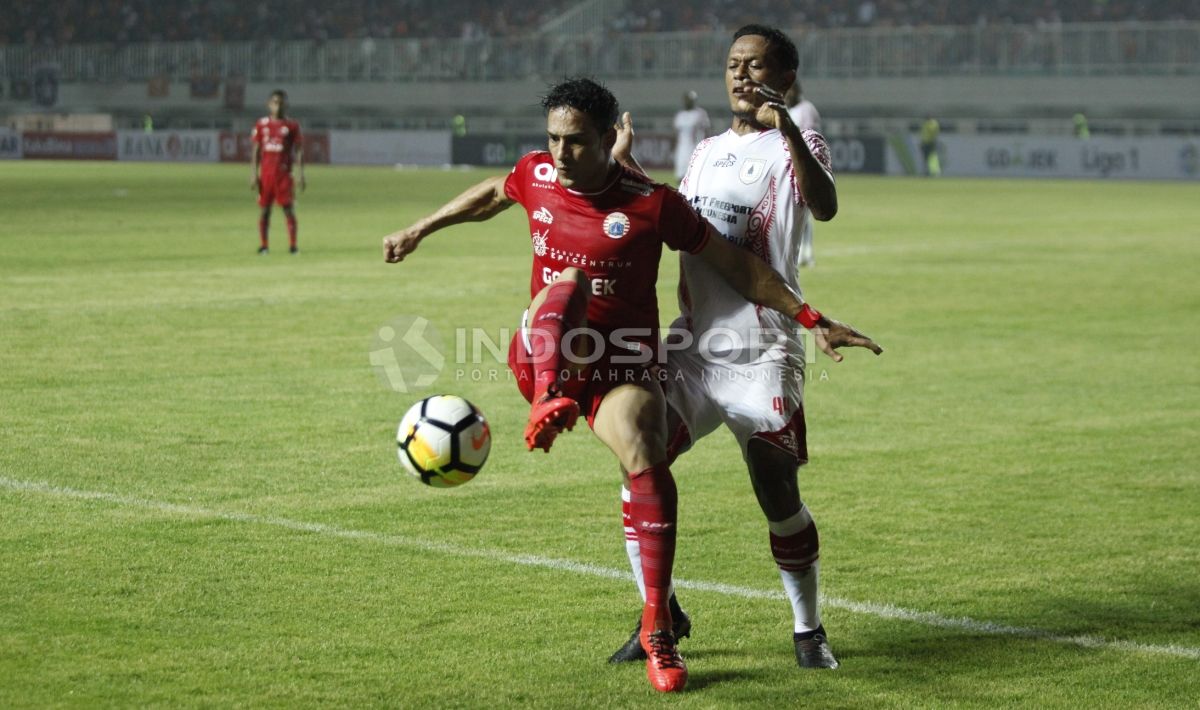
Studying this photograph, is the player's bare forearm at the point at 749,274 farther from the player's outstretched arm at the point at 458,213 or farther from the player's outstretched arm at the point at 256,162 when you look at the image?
the player's outstretched arm at the point at 256,162

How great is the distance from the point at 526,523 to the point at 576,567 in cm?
77

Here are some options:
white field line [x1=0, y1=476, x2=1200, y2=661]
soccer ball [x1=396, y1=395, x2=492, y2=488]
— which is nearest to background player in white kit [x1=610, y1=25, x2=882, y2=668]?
soccer ball [x1=396, y1=395, x2=492, y2=488]

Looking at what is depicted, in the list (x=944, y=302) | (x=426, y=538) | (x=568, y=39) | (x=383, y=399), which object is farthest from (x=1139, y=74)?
(x=426, y=538)

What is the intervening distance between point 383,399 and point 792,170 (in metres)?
5.29

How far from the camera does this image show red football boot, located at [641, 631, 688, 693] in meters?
4.58

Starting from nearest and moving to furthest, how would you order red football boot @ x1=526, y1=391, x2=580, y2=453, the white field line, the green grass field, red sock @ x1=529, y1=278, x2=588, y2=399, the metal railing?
red football boot @ x1=526, y1=391, x2=580, y2=453, red sock @ x1=529, y1=278, x2=588, y2=399, the green grass field, the white field line, the metal railing

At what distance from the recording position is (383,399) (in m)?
9.86

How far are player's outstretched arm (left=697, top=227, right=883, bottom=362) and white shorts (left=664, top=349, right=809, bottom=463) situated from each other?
0.19 meters

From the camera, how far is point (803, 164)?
188 inches

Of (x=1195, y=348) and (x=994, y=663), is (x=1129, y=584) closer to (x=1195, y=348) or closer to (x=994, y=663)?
(x=994, y=663)

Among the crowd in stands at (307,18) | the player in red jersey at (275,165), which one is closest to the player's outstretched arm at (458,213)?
the player in red jersey at (275,165)

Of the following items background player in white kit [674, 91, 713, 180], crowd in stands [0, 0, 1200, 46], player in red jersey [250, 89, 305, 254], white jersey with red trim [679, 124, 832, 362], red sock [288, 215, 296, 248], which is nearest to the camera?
white jersey with red trim [679, 124, 832, 362]

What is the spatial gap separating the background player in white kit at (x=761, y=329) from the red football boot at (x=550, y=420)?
2.05ft

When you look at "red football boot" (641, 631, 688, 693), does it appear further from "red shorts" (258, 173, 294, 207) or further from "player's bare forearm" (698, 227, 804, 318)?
"red shorts" (258, 173, 294, 207)
